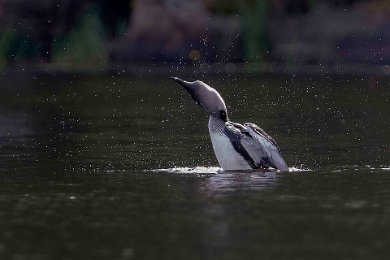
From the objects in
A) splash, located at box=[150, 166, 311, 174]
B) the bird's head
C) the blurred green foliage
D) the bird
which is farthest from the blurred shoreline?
the bird

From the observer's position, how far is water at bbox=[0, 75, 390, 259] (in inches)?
472

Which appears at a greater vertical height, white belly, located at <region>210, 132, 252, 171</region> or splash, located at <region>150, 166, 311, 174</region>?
white belly, located at <region>210, 132, 252, 171</region>

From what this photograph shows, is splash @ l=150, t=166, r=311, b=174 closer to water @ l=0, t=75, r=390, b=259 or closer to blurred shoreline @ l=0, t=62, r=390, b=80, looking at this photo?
water @ l=0, t=75, r=390, b=259

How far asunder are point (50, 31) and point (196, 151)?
32038 mm

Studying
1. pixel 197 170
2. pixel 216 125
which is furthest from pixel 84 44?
pixel 197 170

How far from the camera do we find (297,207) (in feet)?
46.1

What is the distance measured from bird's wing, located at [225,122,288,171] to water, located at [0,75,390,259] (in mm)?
282

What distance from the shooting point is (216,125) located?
18.0 metres

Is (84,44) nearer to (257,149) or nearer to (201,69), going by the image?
(201,69)

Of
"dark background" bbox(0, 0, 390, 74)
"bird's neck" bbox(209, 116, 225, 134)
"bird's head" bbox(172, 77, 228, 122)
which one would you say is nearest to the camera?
"bird's neck" bbox(209, 116, 225, 134)

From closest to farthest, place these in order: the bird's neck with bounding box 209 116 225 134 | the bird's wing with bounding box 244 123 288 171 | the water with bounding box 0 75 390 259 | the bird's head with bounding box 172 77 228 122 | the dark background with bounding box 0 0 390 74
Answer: the water with bounding box 0 75 390 259 → the bird's wing with bounding box 244 123 288 171 → the bird's neck with bounding box 209 116 225 134 → the bird's head with bounding box 172 77 228 122 → the dark background with bounding box 0 0 390 74

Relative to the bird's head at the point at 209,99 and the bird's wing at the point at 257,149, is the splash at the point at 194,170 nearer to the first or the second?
the bird's wing at the point at 257,149

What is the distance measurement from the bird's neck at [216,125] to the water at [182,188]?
1.65 ft

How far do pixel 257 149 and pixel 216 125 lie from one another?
0.72 m
